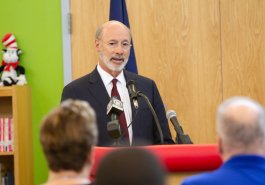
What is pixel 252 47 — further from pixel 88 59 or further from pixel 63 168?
pixel 63 168

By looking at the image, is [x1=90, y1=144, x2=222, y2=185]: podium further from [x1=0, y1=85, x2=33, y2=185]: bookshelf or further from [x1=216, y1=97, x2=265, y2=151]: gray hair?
[x1=0, y1=85, x2=33, y2=185]: bookshelf

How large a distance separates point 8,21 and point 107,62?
1470 millimetres

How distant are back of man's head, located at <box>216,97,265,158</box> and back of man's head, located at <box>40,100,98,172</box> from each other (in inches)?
17.2

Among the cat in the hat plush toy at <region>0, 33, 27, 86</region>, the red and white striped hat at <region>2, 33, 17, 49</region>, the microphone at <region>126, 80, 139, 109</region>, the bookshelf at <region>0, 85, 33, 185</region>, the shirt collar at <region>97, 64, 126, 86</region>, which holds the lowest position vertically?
the bookshelf at <region>0, 85, 33, 185</region>

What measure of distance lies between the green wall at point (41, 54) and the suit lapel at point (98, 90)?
1.16 metres

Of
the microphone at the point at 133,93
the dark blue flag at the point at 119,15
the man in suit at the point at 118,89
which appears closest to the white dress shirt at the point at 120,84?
the man in suit at the point at 118,89

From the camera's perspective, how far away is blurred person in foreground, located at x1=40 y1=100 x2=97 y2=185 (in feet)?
4.32

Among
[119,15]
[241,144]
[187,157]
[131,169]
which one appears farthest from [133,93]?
[119,15]

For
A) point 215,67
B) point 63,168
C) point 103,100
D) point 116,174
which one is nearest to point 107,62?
point 103,100

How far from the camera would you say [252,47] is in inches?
179

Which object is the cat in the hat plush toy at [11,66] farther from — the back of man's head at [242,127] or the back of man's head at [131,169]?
the back of man's head at [131,169]

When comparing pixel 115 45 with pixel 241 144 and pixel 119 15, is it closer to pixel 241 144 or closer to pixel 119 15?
pixel 119 15

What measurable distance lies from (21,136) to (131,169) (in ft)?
11.2

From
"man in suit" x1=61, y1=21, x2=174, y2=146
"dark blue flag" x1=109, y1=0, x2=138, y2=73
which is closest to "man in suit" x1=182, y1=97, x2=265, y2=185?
"man in suit" x1=61, y1=21, x2=174, y2=146
